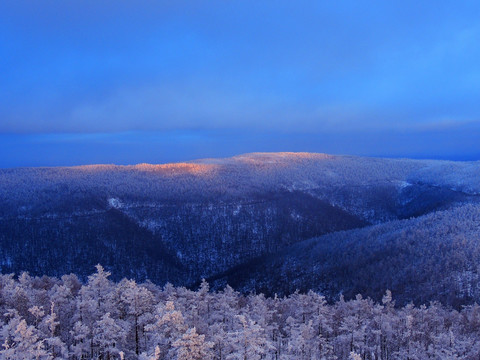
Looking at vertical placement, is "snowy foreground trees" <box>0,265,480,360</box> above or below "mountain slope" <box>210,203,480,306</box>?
above

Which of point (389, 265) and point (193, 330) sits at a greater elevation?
point (193, 330)

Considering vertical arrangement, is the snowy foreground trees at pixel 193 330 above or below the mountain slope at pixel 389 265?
above

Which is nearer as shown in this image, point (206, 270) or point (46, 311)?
point (46, 311)

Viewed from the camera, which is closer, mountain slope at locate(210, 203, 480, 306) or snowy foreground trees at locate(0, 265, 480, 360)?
snowy foreground trees at locate(0, 265, 480, 360)

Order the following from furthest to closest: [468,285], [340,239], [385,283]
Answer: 1. [340,239]
2. [385,283]
3. [468,285]

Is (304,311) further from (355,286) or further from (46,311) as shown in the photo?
(355,286)

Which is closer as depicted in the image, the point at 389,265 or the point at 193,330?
the point at 193,330

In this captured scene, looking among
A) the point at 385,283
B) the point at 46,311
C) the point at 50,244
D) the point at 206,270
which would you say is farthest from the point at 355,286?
the point at 50,244

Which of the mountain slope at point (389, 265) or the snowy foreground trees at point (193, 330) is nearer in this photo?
the snowy foreground trees at point (193, 330)
